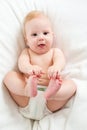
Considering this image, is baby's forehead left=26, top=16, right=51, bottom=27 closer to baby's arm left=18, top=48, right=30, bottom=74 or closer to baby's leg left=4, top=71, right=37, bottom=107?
baby's arm left=18, top=48, right=30, bottom=74

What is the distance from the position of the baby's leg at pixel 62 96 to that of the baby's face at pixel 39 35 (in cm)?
18

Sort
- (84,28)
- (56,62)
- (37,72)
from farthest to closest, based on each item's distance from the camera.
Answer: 1. (84,28)
2. (56,62)
3. (37,72)

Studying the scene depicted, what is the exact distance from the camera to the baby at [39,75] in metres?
1.02

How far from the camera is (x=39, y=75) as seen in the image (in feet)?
3.35

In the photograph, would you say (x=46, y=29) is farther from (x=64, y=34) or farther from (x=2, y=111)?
(x=2, y=111)

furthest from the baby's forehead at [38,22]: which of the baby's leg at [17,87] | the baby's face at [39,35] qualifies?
the baby's leg at [17,87]

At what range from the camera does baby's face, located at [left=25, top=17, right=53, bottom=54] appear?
118 centimetres

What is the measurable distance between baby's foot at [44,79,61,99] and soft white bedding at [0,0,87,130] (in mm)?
109

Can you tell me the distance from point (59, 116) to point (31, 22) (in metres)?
0.40

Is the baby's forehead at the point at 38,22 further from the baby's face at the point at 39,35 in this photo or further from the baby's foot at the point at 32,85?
the baby's foot at the point at 32,85

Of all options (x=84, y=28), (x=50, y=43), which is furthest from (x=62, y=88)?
(x=84, y=28)

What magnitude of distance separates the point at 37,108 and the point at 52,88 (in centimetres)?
13

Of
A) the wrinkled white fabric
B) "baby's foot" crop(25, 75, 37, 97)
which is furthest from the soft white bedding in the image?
"baby's foot" crop(25, 75, 37, 97)

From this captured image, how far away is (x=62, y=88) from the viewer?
3.51 ft
